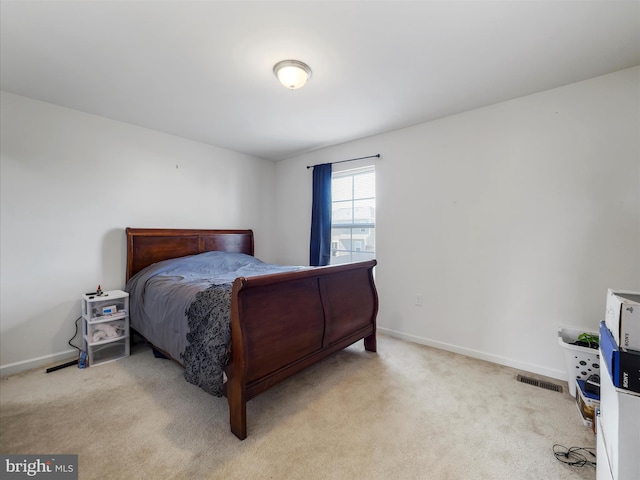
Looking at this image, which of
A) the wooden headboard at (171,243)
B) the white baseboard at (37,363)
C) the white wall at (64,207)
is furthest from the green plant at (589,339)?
the white baseboard at (37,363)

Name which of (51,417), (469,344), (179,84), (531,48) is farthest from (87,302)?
(531,48)

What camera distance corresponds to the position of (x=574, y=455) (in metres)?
1.47

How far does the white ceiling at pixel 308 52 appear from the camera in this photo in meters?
1.49

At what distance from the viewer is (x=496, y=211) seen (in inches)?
99.9

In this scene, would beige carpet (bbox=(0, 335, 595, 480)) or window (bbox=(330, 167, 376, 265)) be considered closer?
beige carpet (bbox=(0, 335, 595, 480))

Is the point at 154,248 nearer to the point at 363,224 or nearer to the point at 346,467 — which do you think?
the point at 363,224

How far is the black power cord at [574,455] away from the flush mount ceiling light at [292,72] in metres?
2.74

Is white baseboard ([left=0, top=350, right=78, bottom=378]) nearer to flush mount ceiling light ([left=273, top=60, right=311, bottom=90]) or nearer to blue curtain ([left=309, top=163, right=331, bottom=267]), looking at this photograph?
blue curtain ([left=309, top=163, right=331, bottom=267])

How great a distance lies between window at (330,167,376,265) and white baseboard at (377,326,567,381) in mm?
997

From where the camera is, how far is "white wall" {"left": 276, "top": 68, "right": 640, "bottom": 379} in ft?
6.77

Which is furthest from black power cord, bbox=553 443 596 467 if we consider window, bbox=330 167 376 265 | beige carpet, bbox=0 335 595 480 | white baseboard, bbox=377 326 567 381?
window, bbox=330 167 376 265

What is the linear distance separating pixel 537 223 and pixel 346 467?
2347mm

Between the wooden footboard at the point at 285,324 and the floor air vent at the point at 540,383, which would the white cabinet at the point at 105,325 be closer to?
the wooden footboard at the point at 285,324

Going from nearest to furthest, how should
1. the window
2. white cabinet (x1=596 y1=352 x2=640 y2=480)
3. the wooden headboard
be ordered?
white cabinet (x1=596 y1=352 x2=640 y2=480) < the wooden headboard < the window
